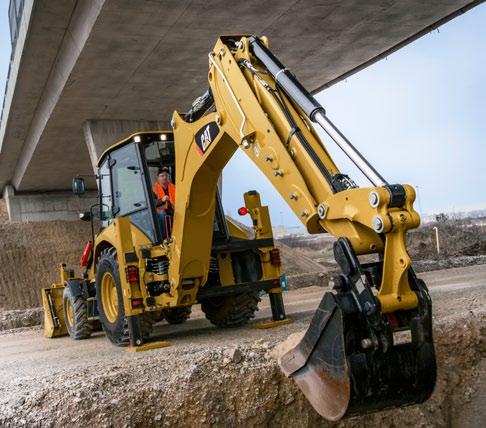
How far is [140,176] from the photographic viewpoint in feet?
27.3

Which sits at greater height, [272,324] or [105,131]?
[105,131]

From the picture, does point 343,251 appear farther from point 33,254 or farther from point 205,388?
point 33,254

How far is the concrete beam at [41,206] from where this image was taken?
30844 millimetres

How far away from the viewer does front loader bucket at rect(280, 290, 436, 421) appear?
4102mm

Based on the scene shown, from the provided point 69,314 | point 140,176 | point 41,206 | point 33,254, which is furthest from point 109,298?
point 41,206

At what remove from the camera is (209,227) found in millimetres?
7742

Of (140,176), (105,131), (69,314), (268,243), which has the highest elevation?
(105,131)

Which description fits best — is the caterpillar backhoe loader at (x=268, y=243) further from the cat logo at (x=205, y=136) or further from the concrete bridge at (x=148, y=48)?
the concrete bridge at (x=148, y=48)

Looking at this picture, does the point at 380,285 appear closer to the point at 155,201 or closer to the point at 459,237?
the point at 155,201

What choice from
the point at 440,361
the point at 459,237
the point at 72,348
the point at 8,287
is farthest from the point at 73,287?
the point at 459,237

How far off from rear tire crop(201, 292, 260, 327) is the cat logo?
2855mm

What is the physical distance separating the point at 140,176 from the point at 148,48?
5.70 m

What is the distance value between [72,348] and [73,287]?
4.49ft

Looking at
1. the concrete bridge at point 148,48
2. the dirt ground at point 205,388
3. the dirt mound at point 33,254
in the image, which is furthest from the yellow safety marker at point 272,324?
the dirt mound at point 33,254
